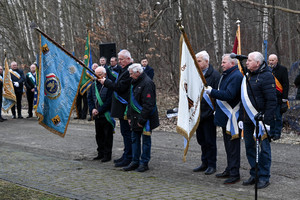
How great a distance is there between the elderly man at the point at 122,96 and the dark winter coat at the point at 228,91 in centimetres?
210

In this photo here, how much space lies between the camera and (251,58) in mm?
7793

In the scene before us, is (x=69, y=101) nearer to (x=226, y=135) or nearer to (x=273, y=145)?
(x=226, y=135)

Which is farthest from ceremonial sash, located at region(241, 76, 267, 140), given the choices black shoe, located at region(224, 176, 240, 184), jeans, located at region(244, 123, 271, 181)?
black shoe, located at region(224, 176, 240, 184)

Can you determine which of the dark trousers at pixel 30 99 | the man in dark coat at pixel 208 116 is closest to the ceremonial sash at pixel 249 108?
the man in dark coat at pixel 208 116

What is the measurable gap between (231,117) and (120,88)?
96.5 inches

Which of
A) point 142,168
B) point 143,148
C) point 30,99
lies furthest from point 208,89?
point 30,99

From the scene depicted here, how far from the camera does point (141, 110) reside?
9383 millimetres

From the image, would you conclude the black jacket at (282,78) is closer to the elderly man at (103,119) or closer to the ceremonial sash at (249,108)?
the elderly man at (103,119)

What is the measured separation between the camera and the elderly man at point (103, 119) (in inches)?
413

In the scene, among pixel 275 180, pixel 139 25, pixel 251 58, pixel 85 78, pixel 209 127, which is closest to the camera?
pixel 251 58

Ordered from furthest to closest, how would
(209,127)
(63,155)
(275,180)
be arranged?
(63,155) < (209,127) < (275,180)

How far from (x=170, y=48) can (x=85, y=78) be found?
4187 millimetres

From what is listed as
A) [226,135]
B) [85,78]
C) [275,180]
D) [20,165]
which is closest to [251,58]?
[226,135]

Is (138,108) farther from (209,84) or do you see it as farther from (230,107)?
(230,107)
